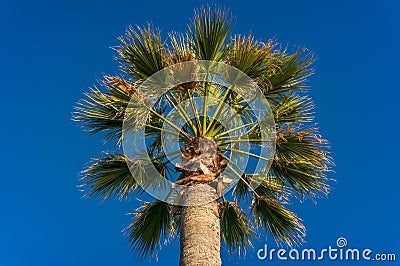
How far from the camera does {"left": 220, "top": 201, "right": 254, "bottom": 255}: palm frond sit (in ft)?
29.4

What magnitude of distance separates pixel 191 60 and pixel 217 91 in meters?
1.94

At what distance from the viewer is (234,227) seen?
363 inches

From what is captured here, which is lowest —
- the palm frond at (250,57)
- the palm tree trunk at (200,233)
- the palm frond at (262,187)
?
the palm tree trunk at (200,233)

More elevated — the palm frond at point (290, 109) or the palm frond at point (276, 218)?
the palm frond at point (290, 109)

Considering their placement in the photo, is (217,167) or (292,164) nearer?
(217,167)

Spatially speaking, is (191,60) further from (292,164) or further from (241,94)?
(292,164)

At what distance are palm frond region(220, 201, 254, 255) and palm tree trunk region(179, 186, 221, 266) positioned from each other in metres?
1.50

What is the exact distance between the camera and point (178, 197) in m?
7.55

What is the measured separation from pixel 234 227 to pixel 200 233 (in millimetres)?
2272

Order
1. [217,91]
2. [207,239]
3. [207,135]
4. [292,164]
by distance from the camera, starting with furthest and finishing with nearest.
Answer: [217,91], [292,164], [207,135], [207,239]

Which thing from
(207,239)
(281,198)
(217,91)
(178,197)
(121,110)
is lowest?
(207,239)

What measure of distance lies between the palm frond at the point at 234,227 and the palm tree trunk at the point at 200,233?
150cm

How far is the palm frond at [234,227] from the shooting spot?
895 cm

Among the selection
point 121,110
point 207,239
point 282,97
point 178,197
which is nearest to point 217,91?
point 282,97
